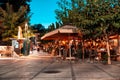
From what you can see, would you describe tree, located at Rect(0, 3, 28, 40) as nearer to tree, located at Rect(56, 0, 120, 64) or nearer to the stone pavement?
tree, located at Rect(56, 0, 120, 64)

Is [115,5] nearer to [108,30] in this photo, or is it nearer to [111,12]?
[111,12]

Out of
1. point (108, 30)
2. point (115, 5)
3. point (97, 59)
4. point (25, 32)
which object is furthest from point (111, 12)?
point (25, 32)

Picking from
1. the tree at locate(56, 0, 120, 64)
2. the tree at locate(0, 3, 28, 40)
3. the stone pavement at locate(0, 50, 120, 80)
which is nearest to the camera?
the stone pavement at locate(0, 50, 120, 80)

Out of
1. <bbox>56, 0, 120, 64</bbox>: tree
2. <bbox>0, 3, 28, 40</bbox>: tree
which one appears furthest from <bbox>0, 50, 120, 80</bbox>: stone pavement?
<bbox>0, 3, 28, 40</bbox>: tree

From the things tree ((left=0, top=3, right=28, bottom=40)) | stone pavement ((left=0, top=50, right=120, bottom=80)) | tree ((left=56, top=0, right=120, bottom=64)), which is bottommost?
stone pavement ((left=0, top=50, right=120, bottom=80))

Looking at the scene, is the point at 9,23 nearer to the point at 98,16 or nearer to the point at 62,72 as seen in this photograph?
the point at 98,16

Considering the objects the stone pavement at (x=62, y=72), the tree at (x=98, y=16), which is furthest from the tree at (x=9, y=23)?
the stone pavement at (x=62, y=72)

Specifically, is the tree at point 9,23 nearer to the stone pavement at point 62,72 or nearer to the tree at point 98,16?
the tree at point 98,16

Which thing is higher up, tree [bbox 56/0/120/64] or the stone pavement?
tree [bbox 56/0/120/64]

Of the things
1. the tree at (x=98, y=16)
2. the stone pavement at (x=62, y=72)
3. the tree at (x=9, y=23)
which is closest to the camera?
the stone pavement at (x=62, y=72)

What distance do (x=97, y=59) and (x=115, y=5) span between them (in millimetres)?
6310

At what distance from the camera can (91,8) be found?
20781mm

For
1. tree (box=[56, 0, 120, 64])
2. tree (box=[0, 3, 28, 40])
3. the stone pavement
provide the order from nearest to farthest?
the stone pavement
tree (box=[56, 0, 120, 64])
tree (box=[0, 3, 28, 40])

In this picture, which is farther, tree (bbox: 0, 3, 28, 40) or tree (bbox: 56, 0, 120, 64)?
tree (bbox: 0, 3, 28, 40)
